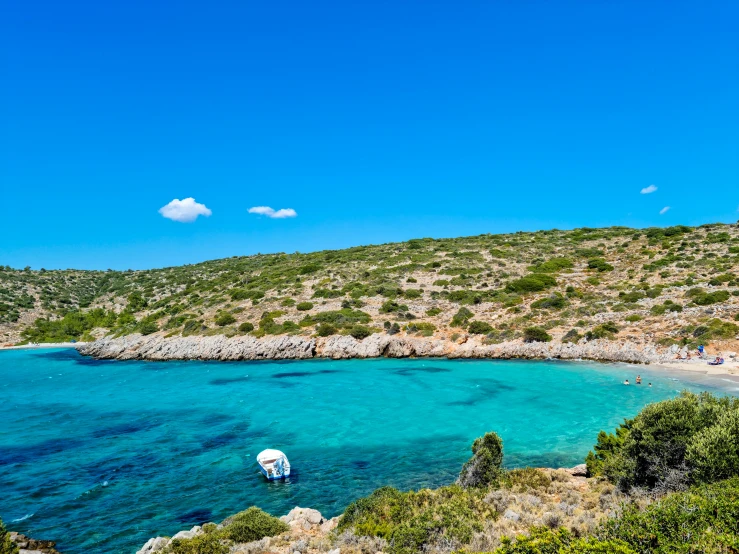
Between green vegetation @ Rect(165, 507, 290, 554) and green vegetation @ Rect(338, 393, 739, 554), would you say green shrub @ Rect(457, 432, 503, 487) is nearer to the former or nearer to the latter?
green vegetation @ Rect(338, 393, 739, 554)

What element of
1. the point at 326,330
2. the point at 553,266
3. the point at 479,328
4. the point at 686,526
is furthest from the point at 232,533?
the point at 553,266

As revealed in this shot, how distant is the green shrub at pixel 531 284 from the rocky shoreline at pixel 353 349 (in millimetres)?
13035

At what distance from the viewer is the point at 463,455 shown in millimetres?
18312

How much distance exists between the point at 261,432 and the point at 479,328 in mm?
29270

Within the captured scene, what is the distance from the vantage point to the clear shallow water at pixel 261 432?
14758 mm

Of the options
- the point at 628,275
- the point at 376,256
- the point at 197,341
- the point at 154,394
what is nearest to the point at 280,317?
the point at 197,341

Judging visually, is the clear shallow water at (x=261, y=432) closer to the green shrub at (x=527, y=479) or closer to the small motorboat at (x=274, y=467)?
the small motorboat at (x=274, y=467)

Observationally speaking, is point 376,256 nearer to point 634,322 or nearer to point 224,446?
point 634,322

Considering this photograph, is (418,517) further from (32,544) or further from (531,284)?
(531,284)

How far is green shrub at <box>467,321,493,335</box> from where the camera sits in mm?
45812

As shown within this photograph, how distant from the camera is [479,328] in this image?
46.2 m

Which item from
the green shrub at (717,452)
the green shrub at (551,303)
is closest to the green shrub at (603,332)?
the green shrub at (551,303)

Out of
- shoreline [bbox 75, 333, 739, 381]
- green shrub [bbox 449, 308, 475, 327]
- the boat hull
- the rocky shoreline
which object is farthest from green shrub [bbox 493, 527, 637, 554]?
green shrub [bbox 449, 308, 475, 327]

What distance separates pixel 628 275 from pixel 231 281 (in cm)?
6229
